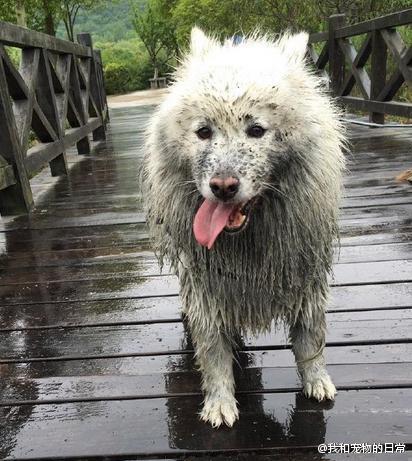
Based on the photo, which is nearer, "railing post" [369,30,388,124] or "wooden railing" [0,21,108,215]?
"wooden railing" [0,21,108,215]

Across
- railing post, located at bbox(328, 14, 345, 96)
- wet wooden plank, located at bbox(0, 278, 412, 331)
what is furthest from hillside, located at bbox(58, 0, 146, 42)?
wet wooden plank, located at bbox(0, 278, 412, 331)

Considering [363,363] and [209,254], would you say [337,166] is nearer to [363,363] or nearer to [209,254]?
[209,254]

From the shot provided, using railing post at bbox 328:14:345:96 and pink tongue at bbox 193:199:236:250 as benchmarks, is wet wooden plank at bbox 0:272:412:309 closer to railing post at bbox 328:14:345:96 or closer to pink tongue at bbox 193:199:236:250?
pink tongue at bbox 193:199:236:250

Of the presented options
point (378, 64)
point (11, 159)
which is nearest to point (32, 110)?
point (11, 159)

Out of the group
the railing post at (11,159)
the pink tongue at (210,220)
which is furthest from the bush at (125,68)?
the pink tongue at (210,220)

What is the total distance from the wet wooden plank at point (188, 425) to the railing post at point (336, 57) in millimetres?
7394

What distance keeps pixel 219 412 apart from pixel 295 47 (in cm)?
135

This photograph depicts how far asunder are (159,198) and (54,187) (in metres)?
3.95

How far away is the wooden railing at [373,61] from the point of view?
6.12m

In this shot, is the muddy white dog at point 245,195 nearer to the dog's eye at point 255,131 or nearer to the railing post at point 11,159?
the dog's eye at point 255,131

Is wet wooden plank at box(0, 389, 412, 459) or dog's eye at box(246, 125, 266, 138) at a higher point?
dog's eye at box(246, 125, 266, 138)

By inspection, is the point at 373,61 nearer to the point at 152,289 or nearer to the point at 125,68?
the point at 152,289

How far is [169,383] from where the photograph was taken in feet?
6.83

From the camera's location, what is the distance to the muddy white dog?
1.61 m
